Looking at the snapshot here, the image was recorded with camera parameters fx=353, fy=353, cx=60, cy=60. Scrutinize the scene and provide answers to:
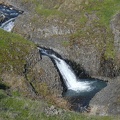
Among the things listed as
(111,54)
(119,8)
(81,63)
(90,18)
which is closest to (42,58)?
(81,63)

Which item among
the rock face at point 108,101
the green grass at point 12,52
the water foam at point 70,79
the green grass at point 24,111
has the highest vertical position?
the green grass at point 24,111

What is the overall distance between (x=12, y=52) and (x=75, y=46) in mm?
16568

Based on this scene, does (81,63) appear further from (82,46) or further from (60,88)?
(60,88)

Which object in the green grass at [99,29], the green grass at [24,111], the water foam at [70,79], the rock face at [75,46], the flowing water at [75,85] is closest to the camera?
the green grass at [24,111]

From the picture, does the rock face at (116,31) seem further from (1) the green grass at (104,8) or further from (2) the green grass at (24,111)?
(2) the green grass at (24,111)

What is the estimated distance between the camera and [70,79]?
5972cm

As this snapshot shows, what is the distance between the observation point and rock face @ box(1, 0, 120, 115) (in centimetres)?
5156

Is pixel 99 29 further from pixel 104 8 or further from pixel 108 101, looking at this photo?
pixel 108 101

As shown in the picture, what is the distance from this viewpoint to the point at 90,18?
71375 millimetres

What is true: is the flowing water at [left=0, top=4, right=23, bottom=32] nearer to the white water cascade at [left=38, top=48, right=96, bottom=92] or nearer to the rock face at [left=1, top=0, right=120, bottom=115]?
the rock face at [left=1, top=0, right=120, bottom=115]

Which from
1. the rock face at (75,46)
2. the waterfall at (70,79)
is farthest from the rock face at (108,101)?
the waterfall at (70,79)

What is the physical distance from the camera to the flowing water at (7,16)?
7806cm

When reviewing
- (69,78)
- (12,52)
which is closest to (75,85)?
(69,78)

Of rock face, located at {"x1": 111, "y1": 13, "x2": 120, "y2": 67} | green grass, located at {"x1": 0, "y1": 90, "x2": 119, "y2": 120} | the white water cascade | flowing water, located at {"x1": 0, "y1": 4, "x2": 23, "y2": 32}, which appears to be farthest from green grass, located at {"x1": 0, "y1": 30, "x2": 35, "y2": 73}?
flowing water, located at {"x1": 0, "y1": 4, "x2": 23, "y2": 32}
